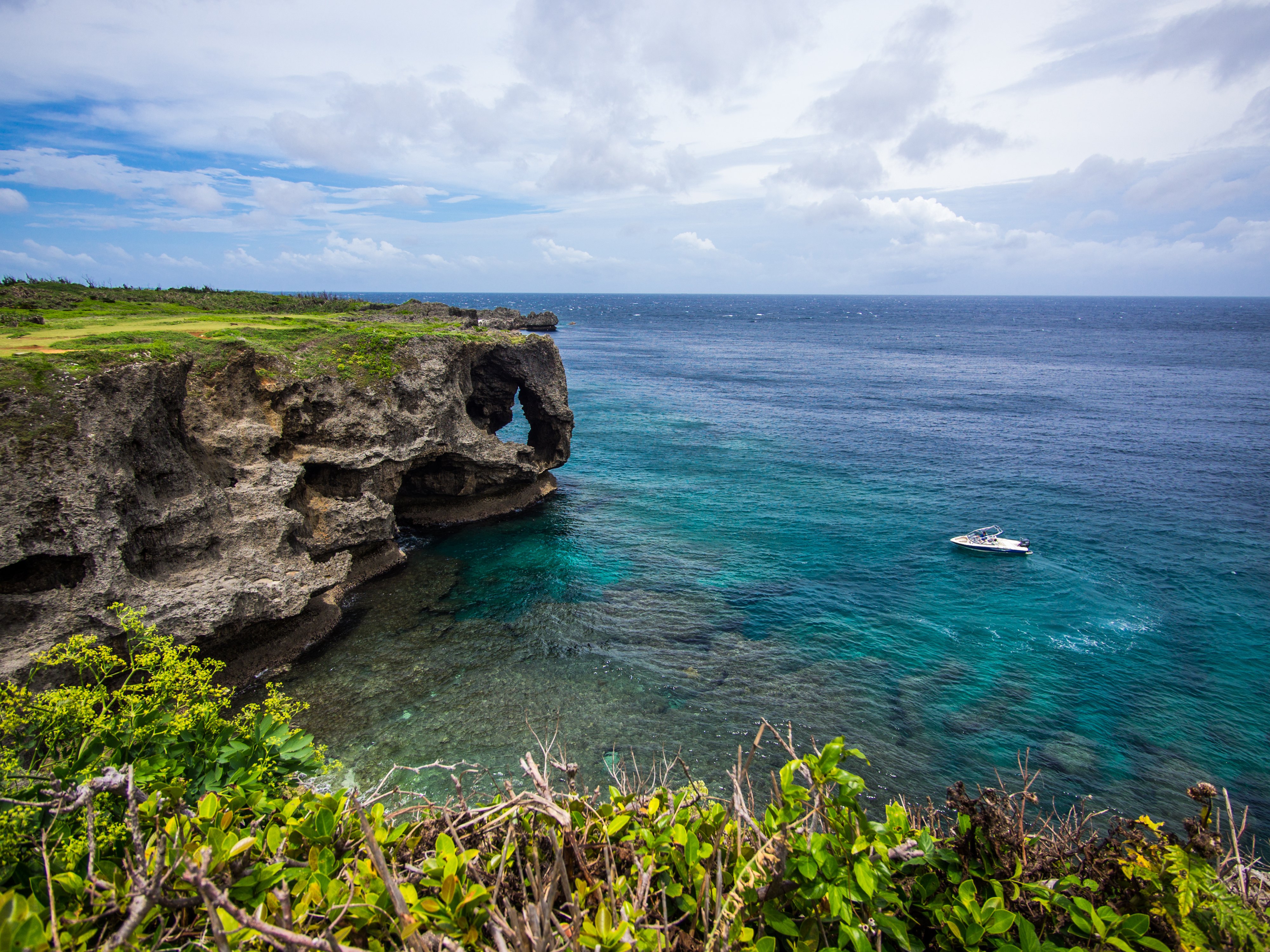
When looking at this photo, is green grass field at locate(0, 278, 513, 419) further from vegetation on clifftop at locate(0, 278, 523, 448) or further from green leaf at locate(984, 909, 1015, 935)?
green leaf at locate(984, 909, 1015, 935)

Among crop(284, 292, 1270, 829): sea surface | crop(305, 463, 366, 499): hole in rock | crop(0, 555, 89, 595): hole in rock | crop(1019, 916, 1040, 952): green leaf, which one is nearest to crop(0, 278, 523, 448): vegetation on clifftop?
crop(0, 555, 89, 595): hole in rock

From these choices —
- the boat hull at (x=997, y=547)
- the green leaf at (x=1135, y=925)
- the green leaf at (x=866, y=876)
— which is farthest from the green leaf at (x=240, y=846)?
the boat hull at (x=997, y=547)

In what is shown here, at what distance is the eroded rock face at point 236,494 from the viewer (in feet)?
59.1

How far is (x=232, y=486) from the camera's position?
24.9 metres

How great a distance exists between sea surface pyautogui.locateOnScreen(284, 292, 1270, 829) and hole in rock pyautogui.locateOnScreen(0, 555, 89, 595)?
25.3ft

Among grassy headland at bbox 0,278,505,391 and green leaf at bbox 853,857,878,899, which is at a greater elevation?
grassy headland at bbox 0,278,505,391

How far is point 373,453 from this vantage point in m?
30.6

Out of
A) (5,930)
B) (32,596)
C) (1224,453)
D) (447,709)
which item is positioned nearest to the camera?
(5,930)

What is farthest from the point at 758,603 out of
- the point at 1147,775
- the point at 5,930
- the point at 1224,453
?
the point at 1224,453

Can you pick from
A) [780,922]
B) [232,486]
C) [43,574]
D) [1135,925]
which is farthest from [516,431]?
[1135,925]

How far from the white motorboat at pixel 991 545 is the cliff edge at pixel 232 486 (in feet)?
86.7

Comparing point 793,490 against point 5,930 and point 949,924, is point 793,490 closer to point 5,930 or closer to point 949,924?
point 949,924

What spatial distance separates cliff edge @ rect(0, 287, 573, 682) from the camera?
18.0m

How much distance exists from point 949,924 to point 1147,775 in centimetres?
1979
